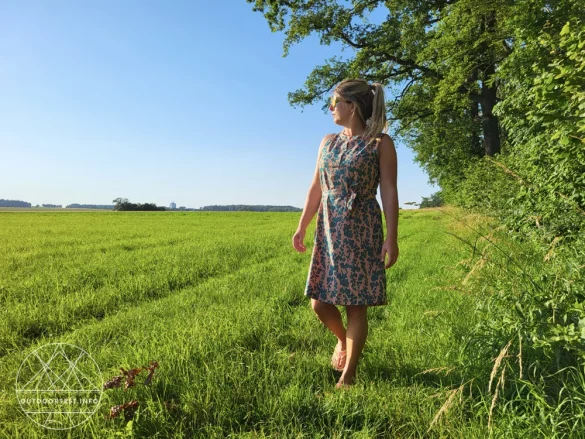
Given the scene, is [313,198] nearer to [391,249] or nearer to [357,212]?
[357,212]

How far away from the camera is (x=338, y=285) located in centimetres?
259

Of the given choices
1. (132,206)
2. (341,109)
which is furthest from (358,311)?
(132,206)

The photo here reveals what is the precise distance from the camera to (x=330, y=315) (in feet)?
9.20

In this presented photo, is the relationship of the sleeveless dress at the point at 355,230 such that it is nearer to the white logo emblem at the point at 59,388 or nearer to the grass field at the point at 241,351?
the grass field at the point at 241,351

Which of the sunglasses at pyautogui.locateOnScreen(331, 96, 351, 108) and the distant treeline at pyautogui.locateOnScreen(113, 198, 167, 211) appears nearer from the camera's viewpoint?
the sunglasses at pyautogui.locateOnScreen(331, 96, 351, 108)

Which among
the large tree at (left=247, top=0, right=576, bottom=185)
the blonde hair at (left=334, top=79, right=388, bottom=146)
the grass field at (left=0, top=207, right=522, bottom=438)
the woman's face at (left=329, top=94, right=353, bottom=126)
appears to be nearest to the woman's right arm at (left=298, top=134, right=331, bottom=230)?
the woman's face at (left=329, top=94, right=353, bottom=126)

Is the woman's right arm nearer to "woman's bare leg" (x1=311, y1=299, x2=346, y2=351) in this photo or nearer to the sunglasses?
the sunglasses

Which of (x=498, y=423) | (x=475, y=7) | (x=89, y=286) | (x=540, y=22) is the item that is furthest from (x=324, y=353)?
(x=475, y=7)

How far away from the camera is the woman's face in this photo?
2.68 m

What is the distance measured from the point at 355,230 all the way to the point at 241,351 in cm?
137

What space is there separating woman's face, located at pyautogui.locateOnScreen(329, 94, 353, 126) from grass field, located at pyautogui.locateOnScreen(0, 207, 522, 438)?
1.06 meters

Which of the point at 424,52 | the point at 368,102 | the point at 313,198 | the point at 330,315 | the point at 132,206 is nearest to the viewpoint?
the point at 368,102

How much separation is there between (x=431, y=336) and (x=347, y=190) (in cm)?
160

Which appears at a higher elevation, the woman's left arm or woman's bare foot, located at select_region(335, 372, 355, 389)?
the woman's left arm
